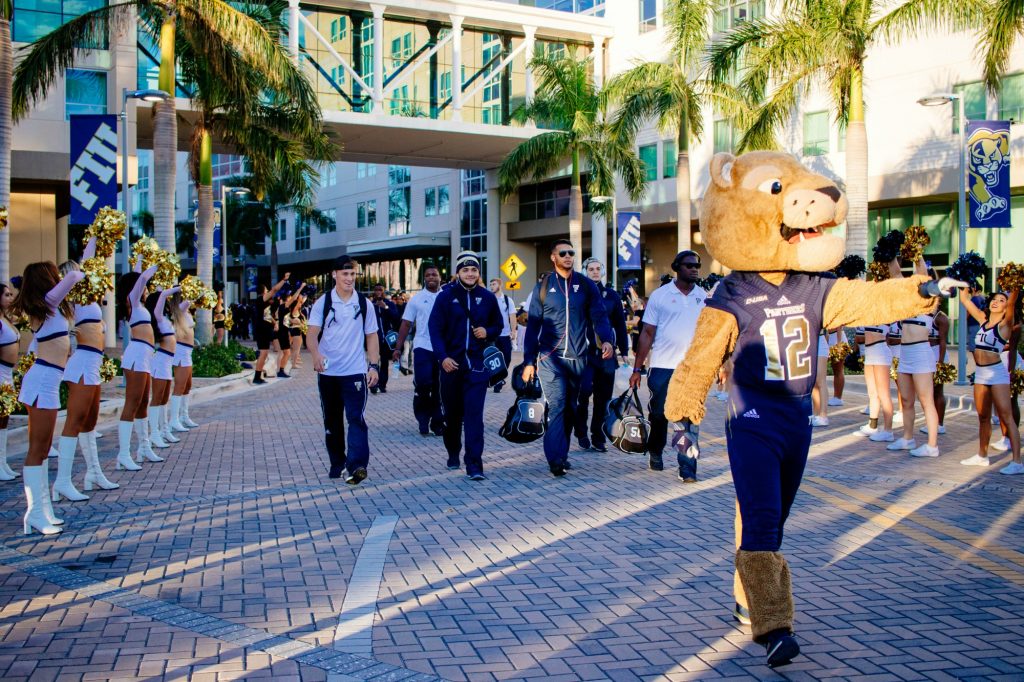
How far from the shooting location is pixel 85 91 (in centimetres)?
3069

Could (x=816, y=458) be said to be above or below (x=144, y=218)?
below

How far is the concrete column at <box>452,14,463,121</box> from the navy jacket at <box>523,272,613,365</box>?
29.9 meters

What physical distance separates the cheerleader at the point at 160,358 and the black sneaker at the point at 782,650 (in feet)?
24.5

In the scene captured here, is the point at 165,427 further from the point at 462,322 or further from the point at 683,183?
the point at 683,183

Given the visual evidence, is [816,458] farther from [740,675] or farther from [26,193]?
[26,193]

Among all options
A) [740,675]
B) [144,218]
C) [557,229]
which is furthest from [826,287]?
[144,218]

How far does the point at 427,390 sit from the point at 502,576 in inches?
252

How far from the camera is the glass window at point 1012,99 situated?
28344 mm

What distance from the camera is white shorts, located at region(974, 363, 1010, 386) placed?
30.2 feet

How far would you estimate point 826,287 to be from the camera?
191 inches

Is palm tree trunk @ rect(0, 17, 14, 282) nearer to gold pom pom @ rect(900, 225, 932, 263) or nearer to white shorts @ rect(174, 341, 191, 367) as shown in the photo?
white shorts @ rect(174, 341, 191, 367)

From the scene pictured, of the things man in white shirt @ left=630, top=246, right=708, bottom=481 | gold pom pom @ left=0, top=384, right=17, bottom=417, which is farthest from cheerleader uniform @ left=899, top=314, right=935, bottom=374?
gold pom pom @ left=0, top=384, right=17, bottom=417

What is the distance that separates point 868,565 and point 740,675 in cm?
216

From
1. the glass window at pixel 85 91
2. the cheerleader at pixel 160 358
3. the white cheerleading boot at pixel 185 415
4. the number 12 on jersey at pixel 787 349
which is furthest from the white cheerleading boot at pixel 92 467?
the glass window at pixel 85 91
